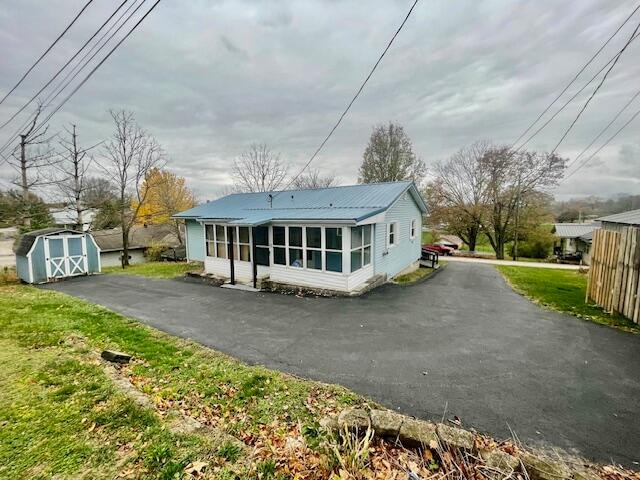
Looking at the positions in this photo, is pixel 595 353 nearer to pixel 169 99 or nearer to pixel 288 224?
pixel 288 224

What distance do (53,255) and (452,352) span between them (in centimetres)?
1698

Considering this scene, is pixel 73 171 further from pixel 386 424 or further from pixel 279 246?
pixel 386 424

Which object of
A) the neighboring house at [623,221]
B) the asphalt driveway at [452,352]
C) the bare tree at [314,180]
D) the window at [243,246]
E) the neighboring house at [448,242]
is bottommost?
the neighboring house at [448,242]

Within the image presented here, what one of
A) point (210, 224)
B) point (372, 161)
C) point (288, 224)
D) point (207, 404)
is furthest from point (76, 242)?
point (372, 161)

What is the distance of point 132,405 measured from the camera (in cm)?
340

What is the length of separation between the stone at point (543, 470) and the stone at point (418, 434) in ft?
2.53

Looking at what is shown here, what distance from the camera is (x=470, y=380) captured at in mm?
4371

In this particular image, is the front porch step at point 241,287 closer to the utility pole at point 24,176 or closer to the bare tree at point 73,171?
the bare tree at point 73,171

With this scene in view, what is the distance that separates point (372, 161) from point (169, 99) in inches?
834

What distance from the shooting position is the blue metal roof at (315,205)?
10.3 m

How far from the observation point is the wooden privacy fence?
21.2ft

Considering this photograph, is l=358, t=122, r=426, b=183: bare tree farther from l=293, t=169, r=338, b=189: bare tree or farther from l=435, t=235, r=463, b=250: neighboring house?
l=435, t=235, r=463, b=250: neighboring house

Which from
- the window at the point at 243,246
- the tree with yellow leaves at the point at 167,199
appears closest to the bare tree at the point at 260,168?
the tree with yellow leaves at the point at 167,199

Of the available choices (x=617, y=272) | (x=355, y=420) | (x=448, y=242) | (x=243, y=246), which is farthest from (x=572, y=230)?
(x=355, y=420)
